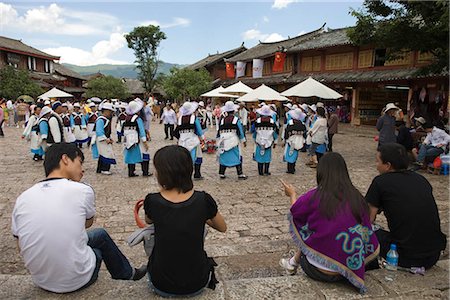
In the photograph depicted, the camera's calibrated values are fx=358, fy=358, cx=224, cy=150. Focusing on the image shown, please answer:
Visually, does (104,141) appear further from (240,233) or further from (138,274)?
(138,274)

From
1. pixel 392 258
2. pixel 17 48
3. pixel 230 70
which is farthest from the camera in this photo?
pixel 17 48

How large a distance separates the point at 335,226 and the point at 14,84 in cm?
3098

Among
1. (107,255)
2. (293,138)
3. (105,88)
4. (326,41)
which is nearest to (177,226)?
(107,255)

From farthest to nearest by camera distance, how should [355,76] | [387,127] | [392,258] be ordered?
[355,76]
[387,127]
[392,258]

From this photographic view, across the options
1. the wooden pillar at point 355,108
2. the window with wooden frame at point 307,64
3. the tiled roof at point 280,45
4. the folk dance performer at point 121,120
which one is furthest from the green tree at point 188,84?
the folk dance performer at point 121,120

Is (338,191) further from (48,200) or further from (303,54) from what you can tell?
(303,54)

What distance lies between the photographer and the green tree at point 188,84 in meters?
31.1

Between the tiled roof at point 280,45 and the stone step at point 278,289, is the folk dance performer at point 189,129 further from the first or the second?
the tiled roof at point 280,45

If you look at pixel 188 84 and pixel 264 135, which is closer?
pixel 264 135

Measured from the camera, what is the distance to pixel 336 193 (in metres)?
2.57

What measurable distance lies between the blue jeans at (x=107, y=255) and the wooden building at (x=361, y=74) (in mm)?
14625

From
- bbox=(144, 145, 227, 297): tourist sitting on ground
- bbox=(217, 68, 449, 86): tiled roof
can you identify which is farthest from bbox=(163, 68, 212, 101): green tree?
bbox=(144, 145, 227, 297): tourist sitting on ground

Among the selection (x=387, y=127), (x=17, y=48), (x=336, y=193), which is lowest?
(x=336, y=193)

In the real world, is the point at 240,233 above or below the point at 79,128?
below
